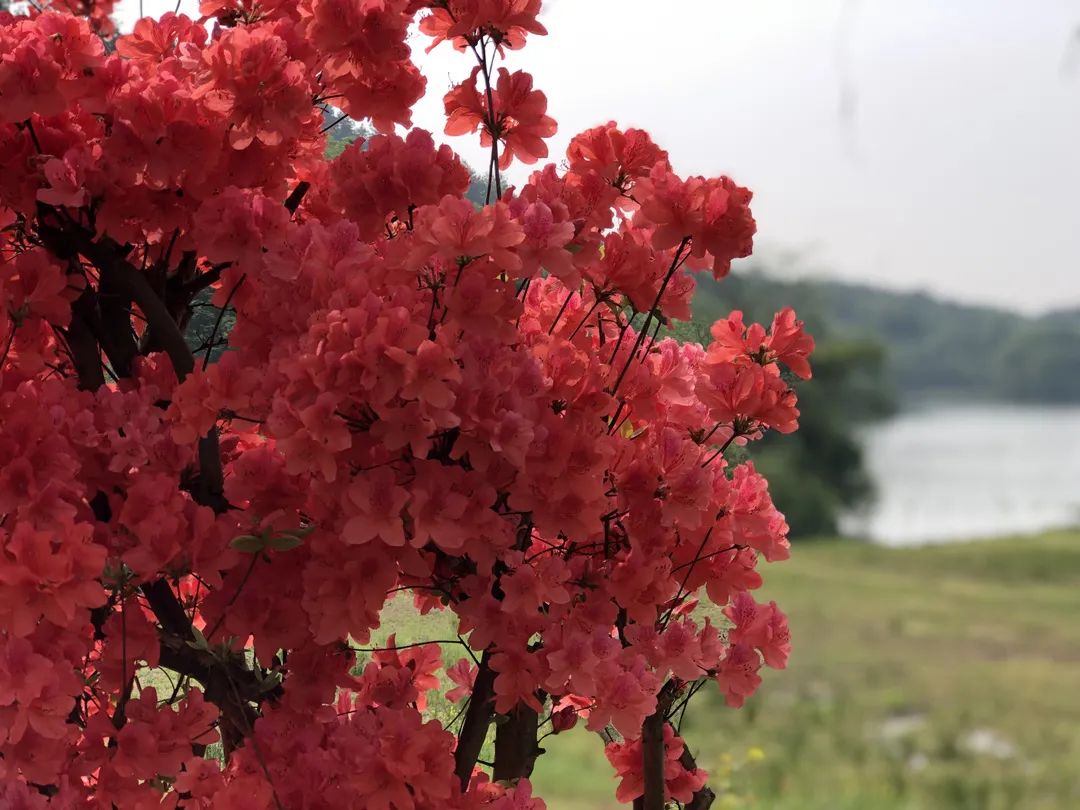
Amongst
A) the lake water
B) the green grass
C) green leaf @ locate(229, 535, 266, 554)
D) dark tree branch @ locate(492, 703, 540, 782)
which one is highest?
the lake water

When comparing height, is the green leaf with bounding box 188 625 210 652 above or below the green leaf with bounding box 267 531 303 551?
below

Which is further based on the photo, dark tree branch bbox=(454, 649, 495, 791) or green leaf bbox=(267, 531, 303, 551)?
dark tree branch bbox=(454, 649, 495, 791)

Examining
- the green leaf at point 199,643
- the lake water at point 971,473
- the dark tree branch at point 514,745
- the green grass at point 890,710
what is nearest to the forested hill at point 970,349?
the lake water at point 971,473

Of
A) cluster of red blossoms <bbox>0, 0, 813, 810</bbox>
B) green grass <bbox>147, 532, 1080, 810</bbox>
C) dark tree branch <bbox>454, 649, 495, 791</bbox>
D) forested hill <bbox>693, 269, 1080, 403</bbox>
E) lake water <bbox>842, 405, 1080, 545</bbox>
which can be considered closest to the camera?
cluster of red blossoms <bbox>0, 0, 813, 810</bbox>

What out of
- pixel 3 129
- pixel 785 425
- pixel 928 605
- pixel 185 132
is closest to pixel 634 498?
pixel 785 425

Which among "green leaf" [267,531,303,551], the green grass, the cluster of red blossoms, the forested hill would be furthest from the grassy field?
the forested hill

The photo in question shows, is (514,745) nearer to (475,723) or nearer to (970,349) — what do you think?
(475,723)

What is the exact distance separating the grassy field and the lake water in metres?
2.43

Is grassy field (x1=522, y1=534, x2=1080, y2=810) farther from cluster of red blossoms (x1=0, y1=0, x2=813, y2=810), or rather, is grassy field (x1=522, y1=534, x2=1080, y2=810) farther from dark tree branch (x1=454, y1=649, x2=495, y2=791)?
cluster of red blossoms (x1=0, y1=0, x2=813, y2=810)

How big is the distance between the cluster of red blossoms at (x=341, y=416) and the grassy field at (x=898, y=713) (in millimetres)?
1288

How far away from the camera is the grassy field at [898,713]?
2.74 m

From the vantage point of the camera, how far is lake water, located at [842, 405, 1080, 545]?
8.65m

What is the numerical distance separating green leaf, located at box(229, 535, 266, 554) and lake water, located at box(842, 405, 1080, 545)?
279 inches

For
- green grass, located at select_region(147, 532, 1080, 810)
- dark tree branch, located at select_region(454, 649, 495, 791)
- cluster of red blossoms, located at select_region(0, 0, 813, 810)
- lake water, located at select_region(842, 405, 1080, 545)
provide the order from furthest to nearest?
lake water, located at select_region(842, 405, 1080, 545), green grass, located at select_region(147, 532, 1080, 810), dark tree branch, located at select_region(454, 649, 495, 791), cluster of red blossoms, located at select_region(0, 0, 813, 810)
